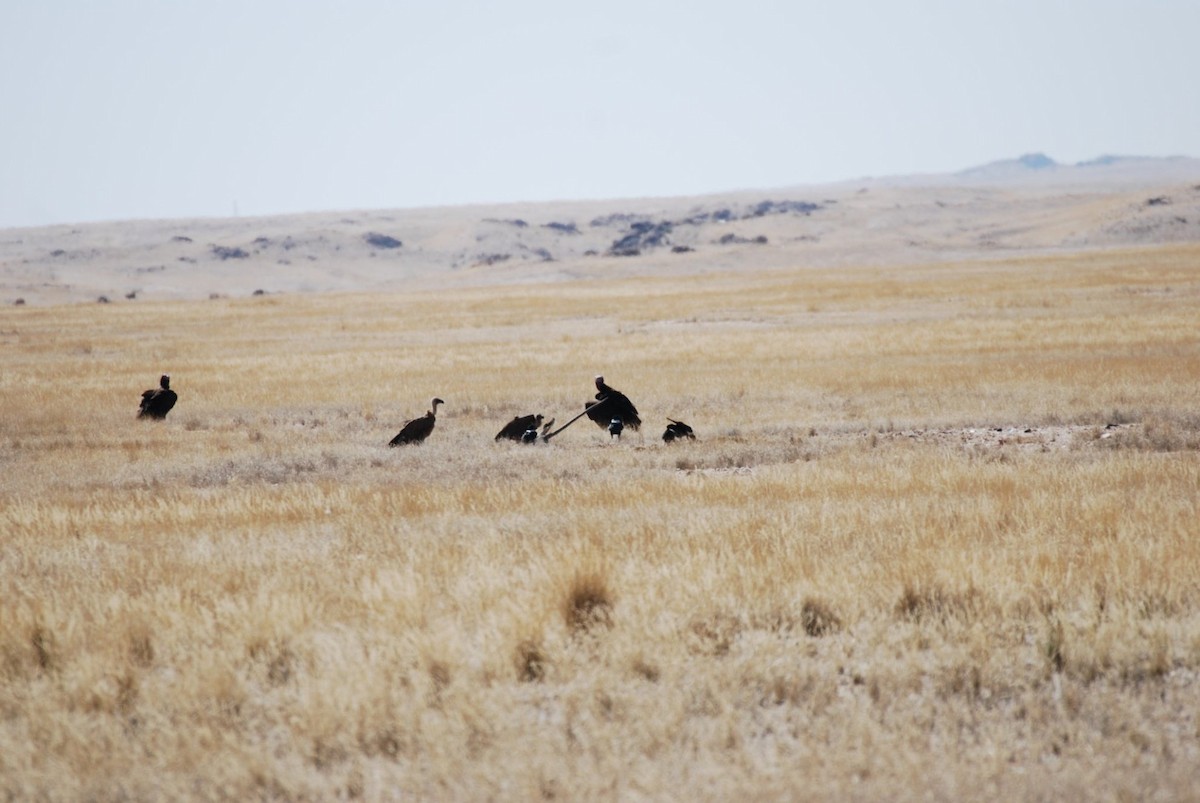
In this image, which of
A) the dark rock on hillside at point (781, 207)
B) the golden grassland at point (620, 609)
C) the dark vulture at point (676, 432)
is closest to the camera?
the golden grassland at point (620, 609)

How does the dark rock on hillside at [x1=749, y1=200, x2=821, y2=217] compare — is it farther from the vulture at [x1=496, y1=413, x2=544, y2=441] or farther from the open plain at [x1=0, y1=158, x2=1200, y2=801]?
the vulture at [x1=496, y1=413, x2=544, y2=441]

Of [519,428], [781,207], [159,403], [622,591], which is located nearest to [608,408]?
[519,428]

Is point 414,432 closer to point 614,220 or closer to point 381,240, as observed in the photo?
point 381,240

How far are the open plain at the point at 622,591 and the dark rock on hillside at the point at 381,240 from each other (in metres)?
113

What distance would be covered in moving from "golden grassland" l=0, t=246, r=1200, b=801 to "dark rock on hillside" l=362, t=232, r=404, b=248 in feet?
388

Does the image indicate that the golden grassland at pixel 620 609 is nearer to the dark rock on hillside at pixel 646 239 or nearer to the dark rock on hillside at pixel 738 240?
the dark rock on hillside at pixel 738 240

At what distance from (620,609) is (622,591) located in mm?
374

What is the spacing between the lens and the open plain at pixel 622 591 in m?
4.61

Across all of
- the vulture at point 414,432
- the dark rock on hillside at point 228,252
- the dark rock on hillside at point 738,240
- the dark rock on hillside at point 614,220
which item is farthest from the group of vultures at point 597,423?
the dark rock on hillside at point 614,220

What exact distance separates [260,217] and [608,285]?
442ft

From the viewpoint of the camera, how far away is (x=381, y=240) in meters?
133

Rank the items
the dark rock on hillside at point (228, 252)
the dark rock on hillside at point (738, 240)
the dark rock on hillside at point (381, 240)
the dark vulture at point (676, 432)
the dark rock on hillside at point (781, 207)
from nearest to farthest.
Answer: the dark vulture at point (676, 432) → the dark rock on hillside at point (738, 240) → the dark rock on hillside at point (228, 252) → the dark rock on hillside at point (381, 240) → the dark rock on hillside at point (781, 207)

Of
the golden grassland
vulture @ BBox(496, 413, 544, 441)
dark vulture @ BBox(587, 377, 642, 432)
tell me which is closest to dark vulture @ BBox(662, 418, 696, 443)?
the golden grassland

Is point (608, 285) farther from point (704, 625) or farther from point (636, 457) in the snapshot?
point (704, 625)
